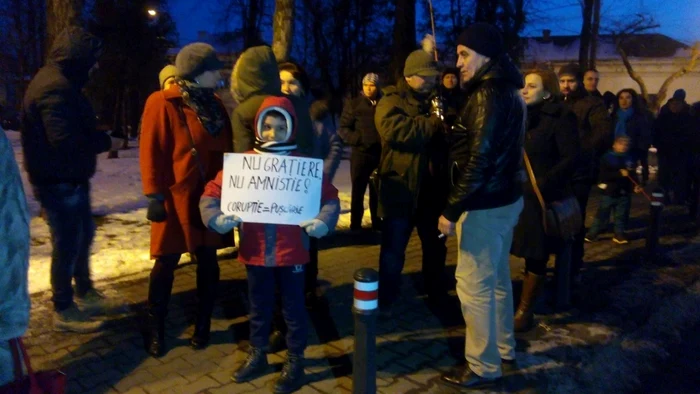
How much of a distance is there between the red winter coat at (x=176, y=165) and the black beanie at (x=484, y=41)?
1742mm

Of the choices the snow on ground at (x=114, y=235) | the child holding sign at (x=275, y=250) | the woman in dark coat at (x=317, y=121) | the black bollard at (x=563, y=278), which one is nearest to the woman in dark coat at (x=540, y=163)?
the black bollard at (x=563, y=278)

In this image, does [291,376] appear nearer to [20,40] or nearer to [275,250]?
[275,250]

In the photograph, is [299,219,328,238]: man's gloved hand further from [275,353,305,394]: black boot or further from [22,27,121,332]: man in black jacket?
[22,27,121,332]: man in black jacket

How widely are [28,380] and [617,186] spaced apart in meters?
7.68

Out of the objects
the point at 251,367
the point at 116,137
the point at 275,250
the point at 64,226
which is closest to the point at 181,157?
the point at 275,250

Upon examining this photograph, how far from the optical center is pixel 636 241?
8.25 meters

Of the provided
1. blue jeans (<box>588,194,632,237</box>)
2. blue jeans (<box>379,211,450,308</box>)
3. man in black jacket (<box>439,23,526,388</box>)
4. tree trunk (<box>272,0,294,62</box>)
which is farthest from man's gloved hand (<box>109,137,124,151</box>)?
man in black jacket (<box>439,23,526,388</box>)

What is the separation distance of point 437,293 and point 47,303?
A: 3.47m

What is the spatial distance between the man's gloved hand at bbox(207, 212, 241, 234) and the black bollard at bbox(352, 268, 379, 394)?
2.75ft

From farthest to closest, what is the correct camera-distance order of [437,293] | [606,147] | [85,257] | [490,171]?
1. [606,147]
2. [437,293]
3. [85,257]
4. [490,171]

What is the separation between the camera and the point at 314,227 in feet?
11.7

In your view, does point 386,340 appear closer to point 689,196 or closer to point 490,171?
point 490,171

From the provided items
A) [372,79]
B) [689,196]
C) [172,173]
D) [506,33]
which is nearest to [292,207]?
[172,173]

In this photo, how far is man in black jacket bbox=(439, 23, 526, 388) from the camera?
3.52 m
